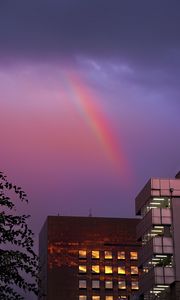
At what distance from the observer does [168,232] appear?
106m

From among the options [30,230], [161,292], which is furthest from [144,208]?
Answer: [30,230]

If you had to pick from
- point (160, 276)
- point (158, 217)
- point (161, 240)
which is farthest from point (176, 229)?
point (160, 276)

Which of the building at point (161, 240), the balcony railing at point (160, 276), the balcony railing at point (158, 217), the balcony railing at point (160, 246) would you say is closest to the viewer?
the balcony railing at point (160, 276)

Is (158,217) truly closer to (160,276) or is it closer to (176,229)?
(176,229)

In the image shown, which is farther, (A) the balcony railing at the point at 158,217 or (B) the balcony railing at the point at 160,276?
(A) the balcony railing at the point at 158,217

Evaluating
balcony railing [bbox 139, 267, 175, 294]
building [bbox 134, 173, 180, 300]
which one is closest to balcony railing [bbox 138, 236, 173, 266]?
building [bbox 134, 173, 180, 300]

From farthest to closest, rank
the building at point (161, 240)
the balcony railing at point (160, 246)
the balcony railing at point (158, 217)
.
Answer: the balcony railing at point (158, 217)
the balcony railing at point (160, 246)
the building at point (161, 240)

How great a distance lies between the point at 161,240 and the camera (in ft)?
343

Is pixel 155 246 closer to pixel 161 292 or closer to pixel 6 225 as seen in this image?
pixel 161 292

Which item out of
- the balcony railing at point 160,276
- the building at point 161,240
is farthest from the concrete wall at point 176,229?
the balcony railing at point 160,276

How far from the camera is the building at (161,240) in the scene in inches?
3989

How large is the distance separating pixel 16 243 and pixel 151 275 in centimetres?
8984

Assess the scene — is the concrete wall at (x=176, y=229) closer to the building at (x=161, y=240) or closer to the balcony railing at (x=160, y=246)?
the building at (x=161, y=240)

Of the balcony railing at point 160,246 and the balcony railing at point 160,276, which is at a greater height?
the balcony railing at point 160,246
